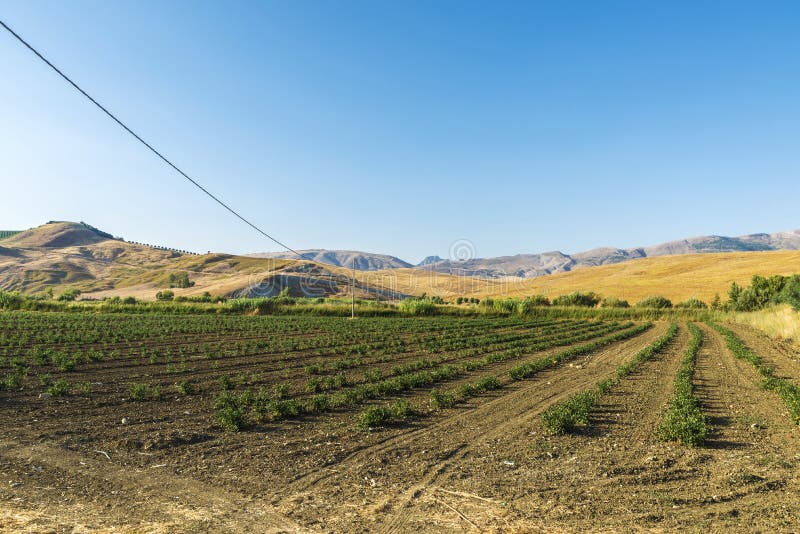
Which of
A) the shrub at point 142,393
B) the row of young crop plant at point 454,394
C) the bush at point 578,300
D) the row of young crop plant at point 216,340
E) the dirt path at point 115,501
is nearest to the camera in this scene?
the dirt path at point 115,501

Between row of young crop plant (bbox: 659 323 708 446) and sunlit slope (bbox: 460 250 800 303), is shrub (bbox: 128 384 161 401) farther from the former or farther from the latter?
sunlit slope (bbox: 460 250 800 303)

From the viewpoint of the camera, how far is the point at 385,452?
1066 cm

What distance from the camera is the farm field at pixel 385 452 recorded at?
7508 millimetres

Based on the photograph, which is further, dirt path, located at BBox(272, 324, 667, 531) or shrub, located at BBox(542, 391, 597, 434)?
shrub, located at BBox(542, 391, 597, 434)

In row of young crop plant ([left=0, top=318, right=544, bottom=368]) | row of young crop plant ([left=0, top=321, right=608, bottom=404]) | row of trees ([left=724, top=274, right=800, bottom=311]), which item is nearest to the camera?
row of young crop plant ([left=0, top=321, right=608, bottom=404])

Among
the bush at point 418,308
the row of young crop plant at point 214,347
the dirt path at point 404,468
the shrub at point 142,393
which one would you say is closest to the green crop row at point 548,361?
the dirt path at point 404,468

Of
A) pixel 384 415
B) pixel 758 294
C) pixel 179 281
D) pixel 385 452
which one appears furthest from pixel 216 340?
pixel 179 281

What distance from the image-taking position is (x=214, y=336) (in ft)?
127

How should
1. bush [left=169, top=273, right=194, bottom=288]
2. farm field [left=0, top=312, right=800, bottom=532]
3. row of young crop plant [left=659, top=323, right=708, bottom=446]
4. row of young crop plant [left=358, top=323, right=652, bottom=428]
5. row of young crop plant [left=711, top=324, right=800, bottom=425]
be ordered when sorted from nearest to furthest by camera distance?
farm field [left=0, top=312, right=800, bottom=532] → row of young crop plant [left=659, top=323, right=708, bottom=446] → row of young crop plant [left=358, top=323, right=652, bottom=428] → row of young crop plant [left=711, top=324, right=800, bottom=425] → bush [left=169, top=273, right=194, bottom=288]

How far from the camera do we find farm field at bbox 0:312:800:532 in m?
7.51

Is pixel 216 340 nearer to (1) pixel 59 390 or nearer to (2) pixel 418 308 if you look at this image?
(1) pixel 59 390

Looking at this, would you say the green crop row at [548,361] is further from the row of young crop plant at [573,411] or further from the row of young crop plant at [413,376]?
the row of young crop plant at [573,411]

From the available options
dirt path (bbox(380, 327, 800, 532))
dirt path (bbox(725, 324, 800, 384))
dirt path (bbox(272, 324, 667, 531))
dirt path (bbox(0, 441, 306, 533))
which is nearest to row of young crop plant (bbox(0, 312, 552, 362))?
dirt path (bbox(272, 324, 667, 531))

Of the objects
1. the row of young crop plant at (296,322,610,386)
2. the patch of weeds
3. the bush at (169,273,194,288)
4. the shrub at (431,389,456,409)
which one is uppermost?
the bush at (169,273,194,288)
